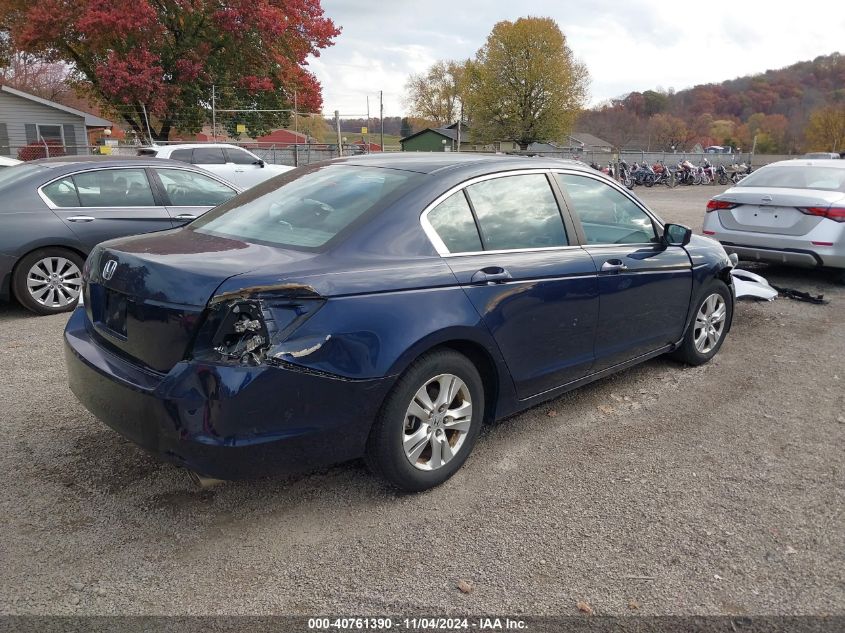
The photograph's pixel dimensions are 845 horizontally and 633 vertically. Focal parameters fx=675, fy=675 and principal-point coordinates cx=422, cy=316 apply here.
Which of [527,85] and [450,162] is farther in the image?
[527,85]

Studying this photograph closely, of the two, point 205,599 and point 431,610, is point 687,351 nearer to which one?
point 431,610

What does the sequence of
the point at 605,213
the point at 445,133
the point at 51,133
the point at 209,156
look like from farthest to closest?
the point at 445,133 → the point at 51,133 → the point at 209,156 → the point at 605,213

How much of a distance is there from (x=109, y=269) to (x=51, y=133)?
3255 cm

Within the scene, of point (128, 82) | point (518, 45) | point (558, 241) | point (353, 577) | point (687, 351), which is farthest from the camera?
point (518, 45)

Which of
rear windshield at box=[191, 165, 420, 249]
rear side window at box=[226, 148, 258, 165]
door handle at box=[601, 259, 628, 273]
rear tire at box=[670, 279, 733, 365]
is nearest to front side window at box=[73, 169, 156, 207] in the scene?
rear windshield at box=[191, 165, 420, 249]

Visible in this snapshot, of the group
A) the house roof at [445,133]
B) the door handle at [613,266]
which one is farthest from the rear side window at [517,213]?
the house roof at [445,133]

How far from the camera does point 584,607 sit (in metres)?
2.48

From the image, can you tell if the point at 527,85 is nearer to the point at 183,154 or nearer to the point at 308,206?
the point at 183,154

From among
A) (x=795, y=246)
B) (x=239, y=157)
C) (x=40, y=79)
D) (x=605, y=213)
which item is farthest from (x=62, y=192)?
(x=40, y=79)

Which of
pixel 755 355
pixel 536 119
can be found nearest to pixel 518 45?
pixel 536 119

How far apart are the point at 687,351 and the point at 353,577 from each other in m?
3.36

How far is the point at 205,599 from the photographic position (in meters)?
2.47

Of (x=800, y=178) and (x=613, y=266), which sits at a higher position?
(x=800, y=178)

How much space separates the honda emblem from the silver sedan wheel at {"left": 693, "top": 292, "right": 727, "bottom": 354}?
3.88 metres
